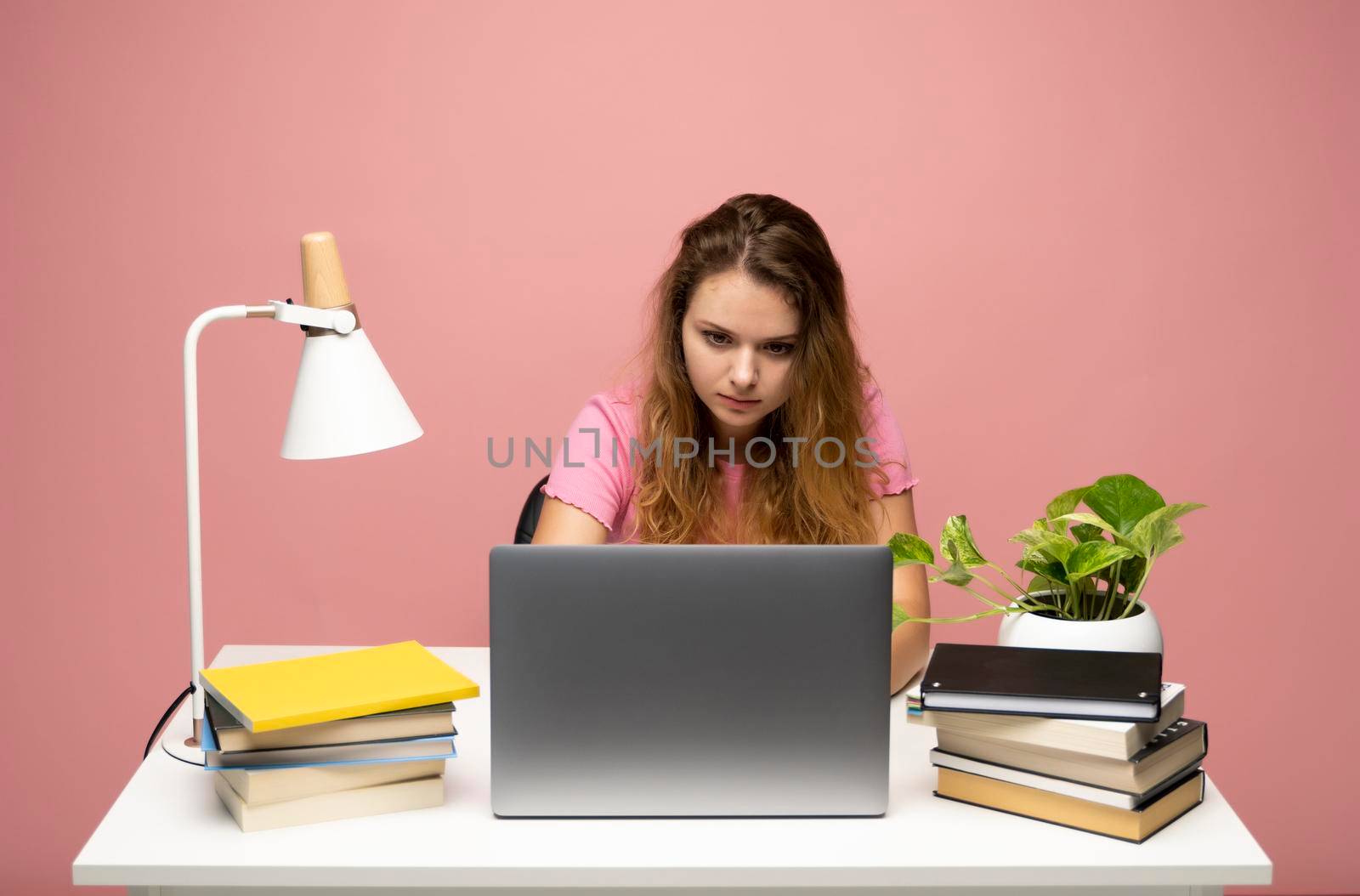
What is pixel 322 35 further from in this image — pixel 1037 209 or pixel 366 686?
pixel 366 686

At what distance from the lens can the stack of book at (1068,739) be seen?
1282 mm

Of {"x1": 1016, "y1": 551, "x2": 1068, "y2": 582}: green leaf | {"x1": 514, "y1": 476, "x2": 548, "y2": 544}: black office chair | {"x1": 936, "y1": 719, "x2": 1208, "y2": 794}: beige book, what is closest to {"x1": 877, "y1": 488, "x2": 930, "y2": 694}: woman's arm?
{"x1": 936, "y1": 719, "x2": 1208, "y2": 794}: beige book

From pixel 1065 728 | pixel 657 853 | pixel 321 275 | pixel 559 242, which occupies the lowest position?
pixel 657 853

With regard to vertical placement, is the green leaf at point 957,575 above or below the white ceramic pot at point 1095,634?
above

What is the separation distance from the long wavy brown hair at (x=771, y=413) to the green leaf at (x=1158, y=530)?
2.46 ft

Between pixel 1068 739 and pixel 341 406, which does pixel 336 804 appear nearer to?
pixel 341 406

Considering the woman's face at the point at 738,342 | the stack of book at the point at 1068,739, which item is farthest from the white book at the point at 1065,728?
the woman's face at the point at 738,342

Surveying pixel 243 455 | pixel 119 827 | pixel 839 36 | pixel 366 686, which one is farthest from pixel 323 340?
pixel 839 36

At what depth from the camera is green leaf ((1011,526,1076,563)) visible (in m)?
1.43

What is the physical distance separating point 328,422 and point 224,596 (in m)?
1.63

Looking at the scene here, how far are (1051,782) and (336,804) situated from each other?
720mm

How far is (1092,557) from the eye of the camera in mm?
1421

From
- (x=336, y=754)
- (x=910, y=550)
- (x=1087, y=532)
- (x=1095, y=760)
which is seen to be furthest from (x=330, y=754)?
(x=1087, y=532)

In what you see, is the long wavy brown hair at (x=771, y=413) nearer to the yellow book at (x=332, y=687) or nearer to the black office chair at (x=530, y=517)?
the black office chair at (x=530, y=517)
